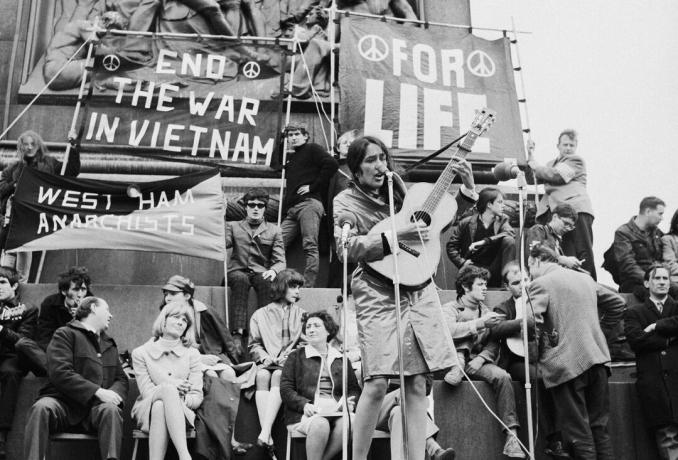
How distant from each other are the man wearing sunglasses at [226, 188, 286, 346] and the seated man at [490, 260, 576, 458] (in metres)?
2.63

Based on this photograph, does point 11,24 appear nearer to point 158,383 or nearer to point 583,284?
point 158,383

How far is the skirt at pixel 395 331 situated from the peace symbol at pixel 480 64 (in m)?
8.52

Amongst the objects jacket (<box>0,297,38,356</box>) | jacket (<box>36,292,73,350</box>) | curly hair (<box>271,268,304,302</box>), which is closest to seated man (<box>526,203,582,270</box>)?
curly hair (<box>271,268,304,302</box>)

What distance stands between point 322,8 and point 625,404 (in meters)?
8.72

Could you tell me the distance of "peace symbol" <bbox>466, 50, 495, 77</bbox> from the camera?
1483 cm

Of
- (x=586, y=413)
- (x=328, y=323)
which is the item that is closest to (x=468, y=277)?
(x=328, y=323)

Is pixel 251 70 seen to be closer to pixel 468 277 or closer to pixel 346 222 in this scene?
pixel 468 277

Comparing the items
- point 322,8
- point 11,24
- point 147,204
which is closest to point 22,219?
point 147,204

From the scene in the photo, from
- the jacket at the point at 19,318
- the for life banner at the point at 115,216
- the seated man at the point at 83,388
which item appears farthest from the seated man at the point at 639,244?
the jacket at the point at 19,318

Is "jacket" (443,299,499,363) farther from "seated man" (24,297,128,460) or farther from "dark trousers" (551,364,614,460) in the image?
"seated man" (24,297,128,460)

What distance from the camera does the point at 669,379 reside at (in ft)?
30.7

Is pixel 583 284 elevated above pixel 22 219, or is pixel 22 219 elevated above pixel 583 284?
pixel 22 219

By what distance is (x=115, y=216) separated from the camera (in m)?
11.5

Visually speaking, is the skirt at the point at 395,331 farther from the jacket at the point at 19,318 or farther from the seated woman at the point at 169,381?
the jacket at the point at 19,318
